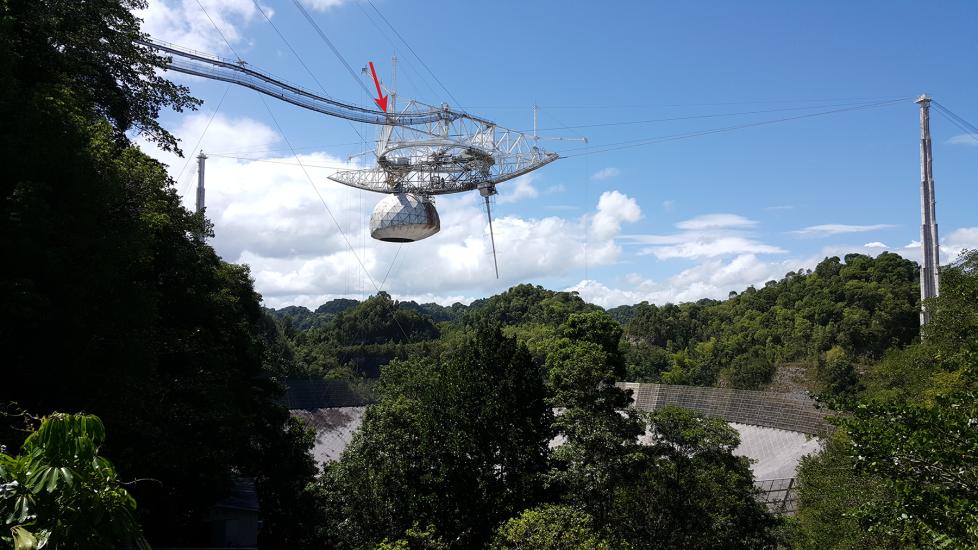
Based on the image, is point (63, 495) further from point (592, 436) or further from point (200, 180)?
point (200, 180)

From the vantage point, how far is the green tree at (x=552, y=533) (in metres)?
13.0

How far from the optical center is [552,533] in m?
13.1

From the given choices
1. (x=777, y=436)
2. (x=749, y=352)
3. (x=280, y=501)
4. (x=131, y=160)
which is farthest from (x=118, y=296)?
(x=749, y=352)

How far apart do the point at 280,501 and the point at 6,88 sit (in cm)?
1422

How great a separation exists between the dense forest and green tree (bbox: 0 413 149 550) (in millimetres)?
13

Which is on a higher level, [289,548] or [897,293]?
[897,293]

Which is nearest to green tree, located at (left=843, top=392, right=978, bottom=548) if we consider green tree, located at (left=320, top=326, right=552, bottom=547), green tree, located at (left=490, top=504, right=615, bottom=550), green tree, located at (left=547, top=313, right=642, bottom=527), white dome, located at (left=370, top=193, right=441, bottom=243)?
green tree, located at (left=490, top=504, right=615, bottom=550)

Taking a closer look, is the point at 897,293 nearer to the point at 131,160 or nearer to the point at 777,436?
the point at 777,436

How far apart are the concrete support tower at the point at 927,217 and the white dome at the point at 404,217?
20482mm

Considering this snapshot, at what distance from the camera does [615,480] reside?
1541cm

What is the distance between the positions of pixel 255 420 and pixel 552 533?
402 inches

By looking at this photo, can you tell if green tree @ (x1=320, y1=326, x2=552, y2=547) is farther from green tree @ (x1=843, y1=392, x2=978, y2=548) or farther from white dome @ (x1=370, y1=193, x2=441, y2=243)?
white dome @ (x1=370, y1=193, x2=441, y2=243)

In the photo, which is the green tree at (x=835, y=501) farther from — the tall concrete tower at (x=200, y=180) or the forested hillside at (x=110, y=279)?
the tall concrete tower at (x=200, y=180)

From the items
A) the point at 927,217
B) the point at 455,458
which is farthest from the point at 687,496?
the point at 927,217
